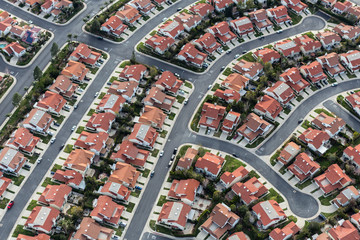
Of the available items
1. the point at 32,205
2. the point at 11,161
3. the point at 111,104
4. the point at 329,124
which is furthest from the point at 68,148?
the point at 329,124

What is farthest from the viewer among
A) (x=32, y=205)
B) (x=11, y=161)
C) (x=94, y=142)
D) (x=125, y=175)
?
(x=94, y=142)

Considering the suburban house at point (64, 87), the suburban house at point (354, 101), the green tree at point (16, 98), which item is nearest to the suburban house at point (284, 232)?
the suburban house at point (354, 101)

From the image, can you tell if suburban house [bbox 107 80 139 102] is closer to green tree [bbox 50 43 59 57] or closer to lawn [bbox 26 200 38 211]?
green tree [bbox 50 43 59 57]

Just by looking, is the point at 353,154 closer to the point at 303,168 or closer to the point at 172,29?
the point at 303,168

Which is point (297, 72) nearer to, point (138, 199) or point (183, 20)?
point (183, 20)

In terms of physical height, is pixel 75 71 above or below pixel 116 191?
above

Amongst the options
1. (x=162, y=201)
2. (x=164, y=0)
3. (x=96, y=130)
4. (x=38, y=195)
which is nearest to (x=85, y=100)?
(x=96, y=130)

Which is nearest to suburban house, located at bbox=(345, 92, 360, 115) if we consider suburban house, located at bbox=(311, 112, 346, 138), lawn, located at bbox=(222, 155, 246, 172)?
suburban house, located at bbox=(311, 112, 346, 138)
